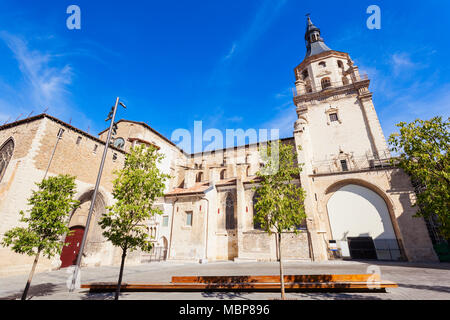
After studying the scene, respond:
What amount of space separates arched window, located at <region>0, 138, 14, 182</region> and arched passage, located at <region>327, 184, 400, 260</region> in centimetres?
2785

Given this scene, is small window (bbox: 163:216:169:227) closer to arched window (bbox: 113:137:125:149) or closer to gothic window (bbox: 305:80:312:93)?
arched window (bbox: 113:137:125:149)

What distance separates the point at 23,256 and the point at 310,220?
70.3 feet

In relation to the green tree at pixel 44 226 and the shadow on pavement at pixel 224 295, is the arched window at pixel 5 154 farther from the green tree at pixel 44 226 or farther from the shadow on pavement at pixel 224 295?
the shadow on pavement at pixel 224 295

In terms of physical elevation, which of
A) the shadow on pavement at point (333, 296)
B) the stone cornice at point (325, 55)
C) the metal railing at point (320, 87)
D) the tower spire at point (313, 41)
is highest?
the tower spire at point (313, 41)

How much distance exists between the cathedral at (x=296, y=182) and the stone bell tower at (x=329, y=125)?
114 millimetres

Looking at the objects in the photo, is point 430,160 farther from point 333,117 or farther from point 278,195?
point 333,117

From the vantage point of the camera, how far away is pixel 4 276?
1094 centimetres

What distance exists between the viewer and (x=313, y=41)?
33.7 metres

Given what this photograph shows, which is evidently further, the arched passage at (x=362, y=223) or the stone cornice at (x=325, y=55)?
the stone cornice at (x=325, y=55)

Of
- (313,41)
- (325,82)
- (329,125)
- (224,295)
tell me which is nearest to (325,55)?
(325,82)

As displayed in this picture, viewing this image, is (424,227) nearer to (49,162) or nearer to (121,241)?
(121,241)

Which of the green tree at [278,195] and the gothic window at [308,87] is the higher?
the gothic window at [308,87]

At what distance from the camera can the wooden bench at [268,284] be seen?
6590mm

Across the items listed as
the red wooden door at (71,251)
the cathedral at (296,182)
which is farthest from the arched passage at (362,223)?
the red wooden door at (71,251)
